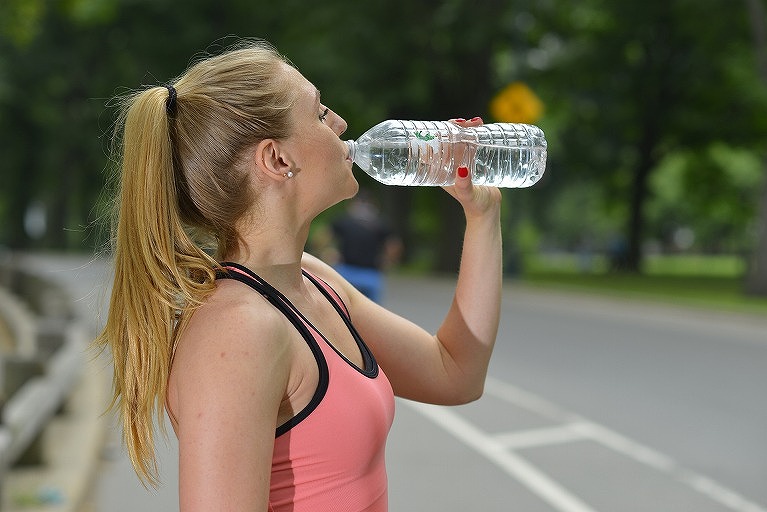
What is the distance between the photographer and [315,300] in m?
2.12

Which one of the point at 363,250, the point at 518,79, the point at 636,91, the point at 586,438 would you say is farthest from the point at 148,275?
the point at 636,91

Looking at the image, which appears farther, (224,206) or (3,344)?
(3,344)

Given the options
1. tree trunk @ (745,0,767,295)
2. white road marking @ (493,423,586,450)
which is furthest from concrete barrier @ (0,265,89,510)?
tree trunk @ (745,0,767,295)

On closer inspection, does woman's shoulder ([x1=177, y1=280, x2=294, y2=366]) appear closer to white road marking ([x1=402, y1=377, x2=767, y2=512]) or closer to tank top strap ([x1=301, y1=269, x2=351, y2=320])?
tank top strap ([x1=301, y1=269, x2=351, y2=320])

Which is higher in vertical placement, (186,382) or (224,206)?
(224,206)

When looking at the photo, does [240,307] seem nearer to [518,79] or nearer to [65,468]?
[65,468]

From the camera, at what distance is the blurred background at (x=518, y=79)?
93.3ft

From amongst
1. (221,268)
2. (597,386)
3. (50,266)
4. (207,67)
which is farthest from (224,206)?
(50,266)

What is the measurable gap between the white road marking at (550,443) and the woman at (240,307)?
4.78 meters

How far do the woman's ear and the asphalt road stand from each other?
56cm

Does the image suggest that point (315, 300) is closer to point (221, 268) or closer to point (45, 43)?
point (221, 268)

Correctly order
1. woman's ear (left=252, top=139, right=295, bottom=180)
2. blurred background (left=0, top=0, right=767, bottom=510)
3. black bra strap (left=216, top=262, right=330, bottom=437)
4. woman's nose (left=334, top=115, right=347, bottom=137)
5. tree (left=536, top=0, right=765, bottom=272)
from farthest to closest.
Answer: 1. tree (left=536, top=0, right=765, bottom=272)
2. blurred background (left=0, top=0, right=767, bottom=510)
3. woman's nose (left=334, top=115, right=347, bottom=137)
4. woman's ear (left=252, top=139, right=295, bottom=180)
5. black bra strap (left=216, top=262, right=330, bottom=437)

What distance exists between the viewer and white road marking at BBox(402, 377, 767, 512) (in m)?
6.67

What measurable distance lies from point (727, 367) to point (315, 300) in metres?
11.1
